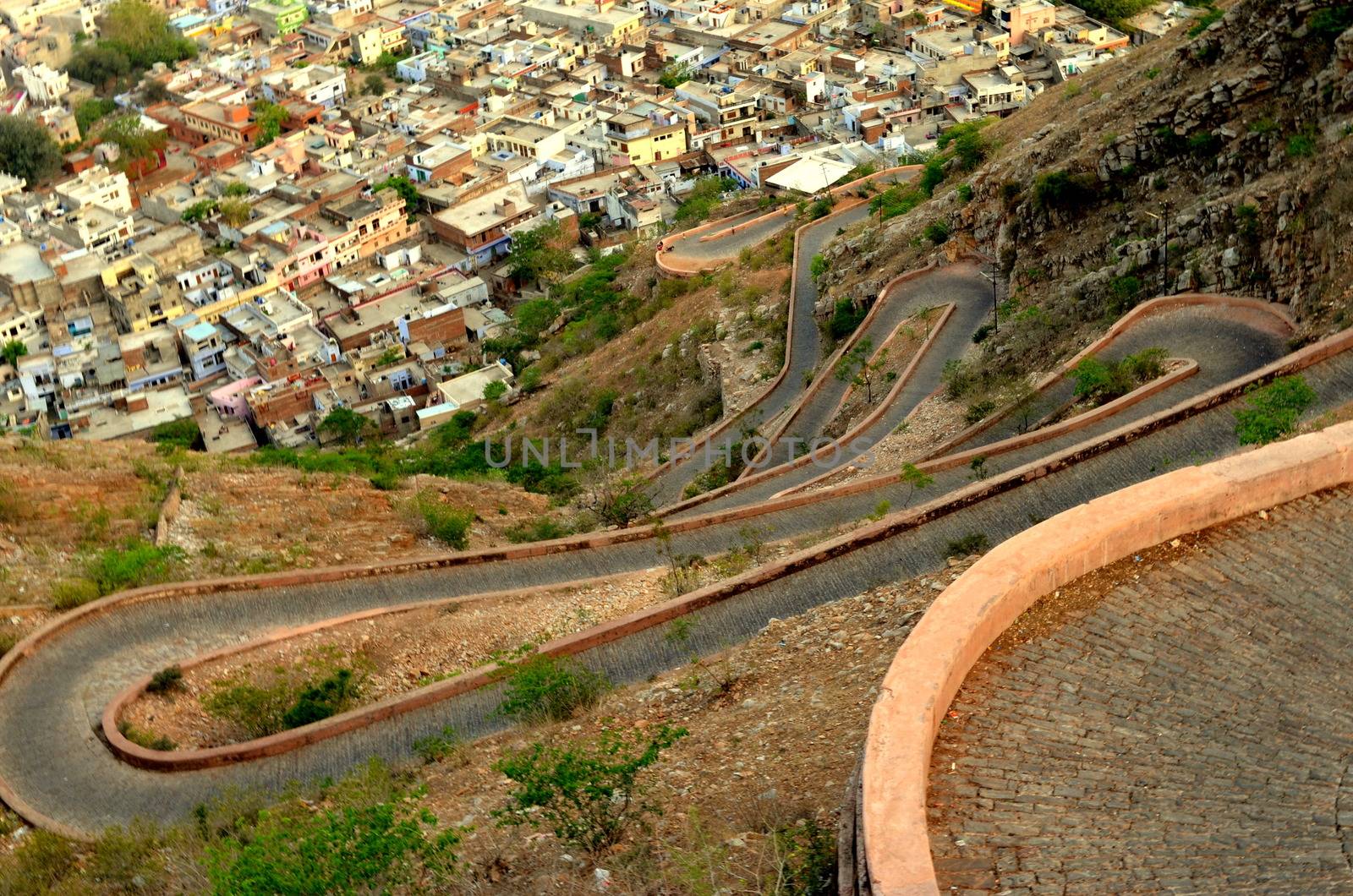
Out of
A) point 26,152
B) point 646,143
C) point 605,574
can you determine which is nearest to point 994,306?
point 605,574

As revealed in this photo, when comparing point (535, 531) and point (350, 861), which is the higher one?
point (350, 861)

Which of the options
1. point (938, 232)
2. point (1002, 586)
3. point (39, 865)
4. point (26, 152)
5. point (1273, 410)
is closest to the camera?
point (1002, 586)

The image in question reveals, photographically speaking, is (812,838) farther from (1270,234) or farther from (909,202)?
(909,202)

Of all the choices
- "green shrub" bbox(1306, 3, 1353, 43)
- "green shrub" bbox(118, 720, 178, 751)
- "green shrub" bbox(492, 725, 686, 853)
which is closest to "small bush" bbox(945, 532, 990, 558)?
"green shrub" bbox(492, 725, 686, 853)

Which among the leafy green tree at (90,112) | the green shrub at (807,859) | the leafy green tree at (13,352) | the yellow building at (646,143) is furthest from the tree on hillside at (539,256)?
the green shrub at (807,859)

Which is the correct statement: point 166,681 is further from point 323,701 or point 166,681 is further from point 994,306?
→ point 994,306

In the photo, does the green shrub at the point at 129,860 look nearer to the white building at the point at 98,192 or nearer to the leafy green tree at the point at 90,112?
the white building at the point at 98,192

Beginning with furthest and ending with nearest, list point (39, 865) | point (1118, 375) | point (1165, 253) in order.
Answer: point (1165, 253) → point (1118, 375) → point (39, 865)
